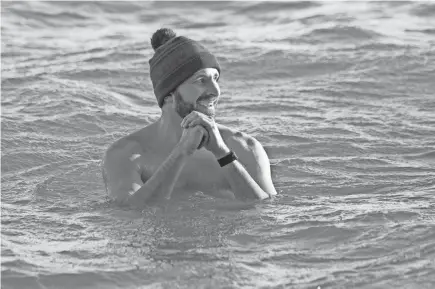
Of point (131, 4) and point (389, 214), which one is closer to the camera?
point (389, 214)

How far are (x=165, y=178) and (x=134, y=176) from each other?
38 centimetres

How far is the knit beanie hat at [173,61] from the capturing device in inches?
281

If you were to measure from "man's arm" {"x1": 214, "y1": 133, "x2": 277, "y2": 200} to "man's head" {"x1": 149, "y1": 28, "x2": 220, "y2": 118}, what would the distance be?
0.38 meters

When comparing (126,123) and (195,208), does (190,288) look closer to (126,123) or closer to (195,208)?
(195,208)

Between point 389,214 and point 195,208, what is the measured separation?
1.33 meters

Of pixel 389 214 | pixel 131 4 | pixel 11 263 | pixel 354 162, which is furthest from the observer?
pixel 131 4

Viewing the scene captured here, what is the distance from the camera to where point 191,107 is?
23.3 ft

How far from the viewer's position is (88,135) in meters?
10.1

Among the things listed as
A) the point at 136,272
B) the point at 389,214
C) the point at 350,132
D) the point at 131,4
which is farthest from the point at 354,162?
the point at 131,4

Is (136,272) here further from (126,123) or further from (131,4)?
(131,4)

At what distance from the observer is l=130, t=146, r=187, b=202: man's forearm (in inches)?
271

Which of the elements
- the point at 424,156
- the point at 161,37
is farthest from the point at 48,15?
the point at 161,37

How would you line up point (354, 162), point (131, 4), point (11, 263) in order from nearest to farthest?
point (11, 263)
point (354, 162)
point (131, 4)

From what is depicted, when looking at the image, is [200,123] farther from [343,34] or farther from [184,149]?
[343,34]
